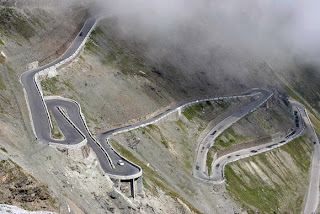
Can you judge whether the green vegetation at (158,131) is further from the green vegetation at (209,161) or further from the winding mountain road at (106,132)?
the green vegetation at (209,161)

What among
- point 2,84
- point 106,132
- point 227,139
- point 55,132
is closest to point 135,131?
point 106,132

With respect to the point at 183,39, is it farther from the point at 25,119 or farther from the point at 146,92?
the point at 25,119

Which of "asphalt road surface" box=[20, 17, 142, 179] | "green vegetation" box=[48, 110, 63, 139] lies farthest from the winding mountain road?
"green vegetation" box=[48, 110, 63, 139]

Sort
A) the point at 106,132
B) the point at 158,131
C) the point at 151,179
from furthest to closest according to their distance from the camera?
1. the point at 158,131
2. the point at 106,132
3. the point at 151,179

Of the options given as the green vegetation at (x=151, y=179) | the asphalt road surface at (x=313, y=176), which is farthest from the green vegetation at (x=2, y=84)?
the asphalt road surface at (x=313, y=176)

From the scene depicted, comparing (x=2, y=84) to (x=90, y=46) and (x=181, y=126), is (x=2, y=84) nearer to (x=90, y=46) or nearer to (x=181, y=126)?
(x=90, y=46)

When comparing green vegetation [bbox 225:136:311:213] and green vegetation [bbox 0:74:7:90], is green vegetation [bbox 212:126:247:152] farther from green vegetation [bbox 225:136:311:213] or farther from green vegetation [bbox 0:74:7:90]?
green vegetation [bbox 0:74:7:90]
